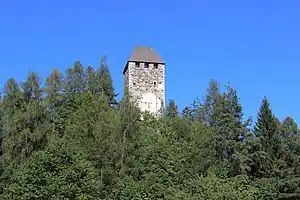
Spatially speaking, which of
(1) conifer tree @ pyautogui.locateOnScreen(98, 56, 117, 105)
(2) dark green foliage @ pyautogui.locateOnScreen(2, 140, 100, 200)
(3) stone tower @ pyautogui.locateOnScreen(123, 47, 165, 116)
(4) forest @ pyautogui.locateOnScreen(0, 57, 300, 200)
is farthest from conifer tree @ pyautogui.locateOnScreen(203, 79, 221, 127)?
(2) dark green foliage @ pyautogui.locateOnScreen(2, 140, 100, 200)

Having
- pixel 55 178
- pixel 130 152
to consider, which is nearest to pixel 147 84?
pixel 130 152

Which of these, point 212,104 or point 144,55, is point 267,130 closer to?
point 212,104

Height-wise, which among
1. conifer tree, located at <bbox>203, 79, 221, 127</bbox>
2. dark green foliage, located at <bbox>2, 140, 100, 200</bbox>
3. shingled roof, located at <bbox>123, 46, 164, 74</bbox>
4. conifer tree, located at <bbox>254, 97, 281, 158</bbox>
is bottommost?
dark green foliage, located at <bbox>2, 140, 100, 200</bbox>

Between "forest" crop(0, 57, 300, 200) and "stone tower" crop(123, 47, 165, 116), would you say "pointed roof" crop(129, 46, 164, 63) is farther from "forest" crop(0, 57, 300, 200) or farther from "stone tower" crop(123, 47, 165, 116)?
"forest" crop(0, 57, 300, 200)

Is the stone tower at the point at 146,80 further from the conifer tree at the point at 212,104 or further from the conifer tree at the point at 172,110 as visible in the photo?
the conifer tree at the point at 212,104

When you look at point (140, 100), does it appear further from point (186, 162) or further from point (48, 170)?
point (48, 170)

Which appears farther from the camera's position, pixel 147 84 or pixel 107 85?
pixel 147 84

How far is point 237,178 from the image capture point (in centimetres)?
2725

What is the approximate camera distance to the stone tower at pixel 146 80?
149 feet

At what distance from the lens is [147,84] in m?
46.0

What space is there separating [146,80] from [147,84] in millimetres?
456

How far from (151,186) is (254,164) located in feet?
23.9

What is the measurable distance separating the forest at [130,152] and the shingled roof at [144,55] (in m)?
10.3

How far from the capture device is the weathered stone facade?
45.4m
